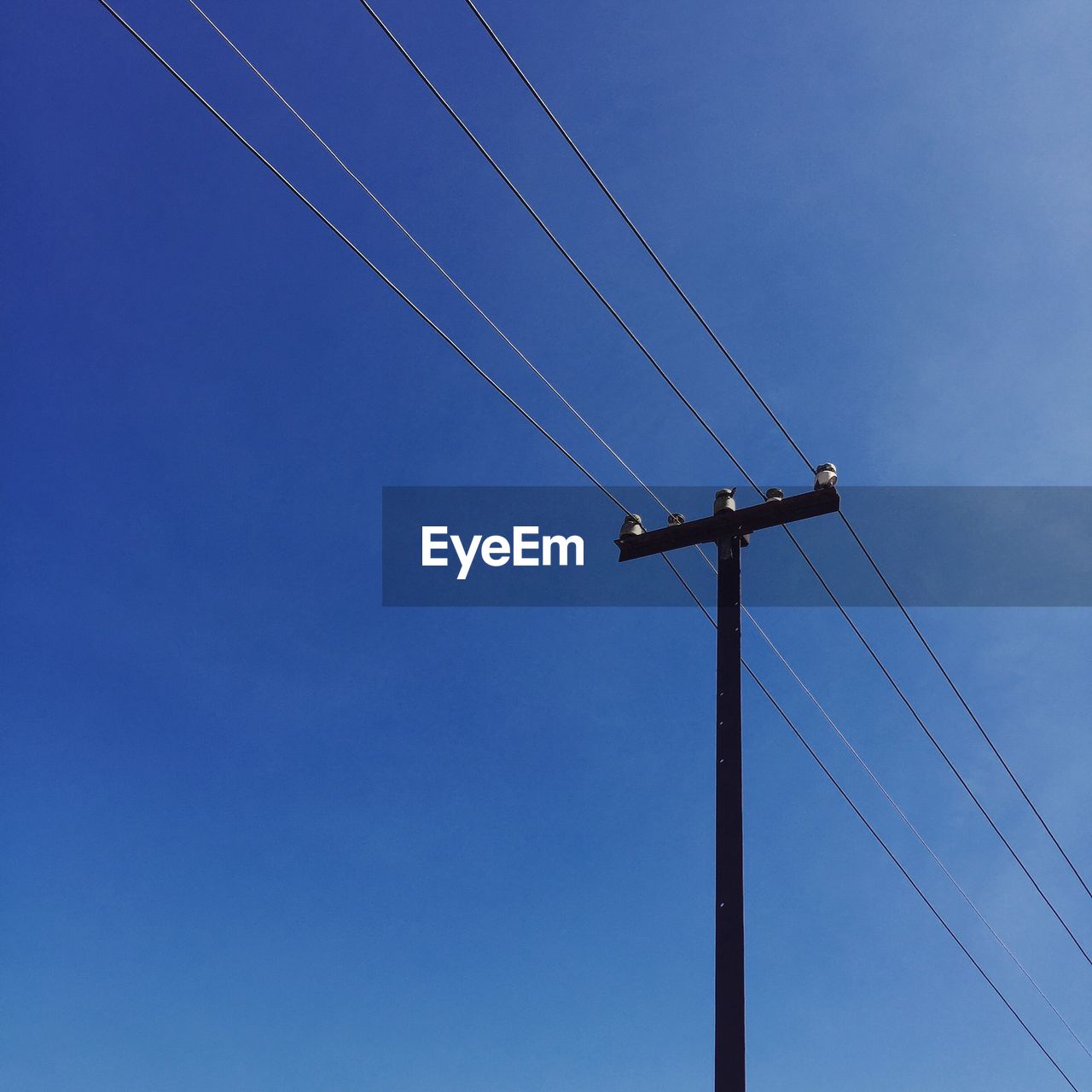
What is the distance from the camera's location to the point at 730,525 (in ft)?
38.2

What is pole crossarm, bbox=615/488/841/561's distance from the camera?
11312 mm

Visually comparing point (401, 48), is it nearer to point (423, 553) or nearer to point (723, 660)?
point (723, 660)

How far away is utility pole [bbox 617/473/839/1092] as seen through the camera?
9.18 m

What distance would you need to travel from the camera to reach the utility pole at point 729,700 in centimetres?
918

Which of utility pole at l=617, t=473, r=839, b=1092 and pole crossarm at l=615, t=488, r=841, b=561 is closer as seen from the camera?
utility pole at l=617, t=473, r=839, b=1092

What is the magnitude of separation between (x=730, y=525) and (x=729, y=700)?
2056 mm

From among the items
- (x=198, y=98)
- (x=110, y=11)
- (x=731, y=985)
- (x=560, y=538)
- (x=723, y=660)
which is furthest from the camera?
(x=560, y=538)

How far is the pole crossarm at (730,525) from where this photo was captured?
1131cm

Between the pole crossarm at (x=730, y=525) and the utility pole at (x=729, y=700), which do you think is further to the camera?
the pole crossarm at (x=730, y=525)

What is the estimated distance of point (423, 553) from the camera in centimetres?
1609

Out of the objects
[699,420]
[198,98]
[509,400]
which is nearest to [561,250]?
[509,400]

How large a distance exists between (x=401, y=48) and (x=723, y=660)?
6.30 m

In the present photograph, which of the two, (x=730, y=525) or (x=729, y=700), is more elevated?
(x=730, y=525)

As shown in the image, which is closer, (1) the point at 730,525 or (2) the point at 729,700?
(2) the point at 729,700
